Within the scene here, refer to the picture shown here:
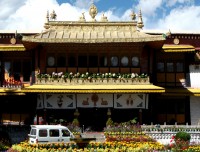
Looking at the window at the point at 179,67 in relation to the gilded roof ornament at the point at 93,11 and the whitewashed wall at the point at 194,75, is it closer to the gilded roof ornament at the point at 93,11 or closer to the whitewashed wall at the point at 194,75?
the whitewashed wall at the point at 194,75

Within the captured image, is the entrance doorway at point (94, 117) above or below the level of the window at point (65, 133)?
above

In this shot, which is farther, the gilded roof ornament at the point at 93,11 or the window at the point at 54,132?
the gilded roof ornament at the point at 93,11

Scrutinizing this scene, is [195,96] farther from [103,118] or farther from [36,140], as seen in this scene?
[36,140]

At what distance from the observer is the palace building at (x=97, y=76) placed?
32.3 metres

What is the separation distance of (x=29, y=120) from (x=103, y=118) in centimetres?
608

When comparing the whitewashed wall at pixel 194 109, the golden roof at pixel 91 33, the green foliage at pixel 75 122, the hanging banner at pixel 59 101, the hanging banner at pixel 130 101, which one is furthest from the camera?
the whitewashed wall at pixel 194 109

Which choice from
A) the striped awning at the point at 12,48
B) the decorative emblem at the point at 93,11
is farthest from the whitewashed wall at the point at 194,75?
the striped awning at the point at 12,48

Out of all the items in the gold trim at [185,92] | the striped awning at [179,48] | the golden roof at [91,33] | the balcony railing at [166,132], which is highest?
the golden roof at [91,33]

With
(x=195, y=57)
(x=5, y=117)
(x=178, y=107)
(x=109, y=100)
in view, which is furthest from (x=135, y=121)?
(x=5, y=117)

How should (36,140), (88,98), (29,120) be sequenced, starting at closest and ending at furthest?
(36,140) < (88,98) < (29,120)

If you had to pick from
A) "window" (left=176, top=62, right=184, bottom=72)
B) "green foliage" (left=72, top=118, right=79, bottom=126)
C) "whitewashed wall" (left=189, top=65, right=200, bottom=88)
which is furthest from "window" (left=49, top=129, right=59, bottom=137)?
"whitewashed wall" (left=189, top=65, right=200, bottom=88)

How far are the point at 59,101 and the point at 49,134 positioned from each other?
8527 millimetres

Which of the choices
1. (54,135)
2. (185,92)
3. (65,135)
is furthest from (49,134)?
(185,92)

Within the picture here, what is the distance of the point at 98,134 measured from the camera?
3044 cm
